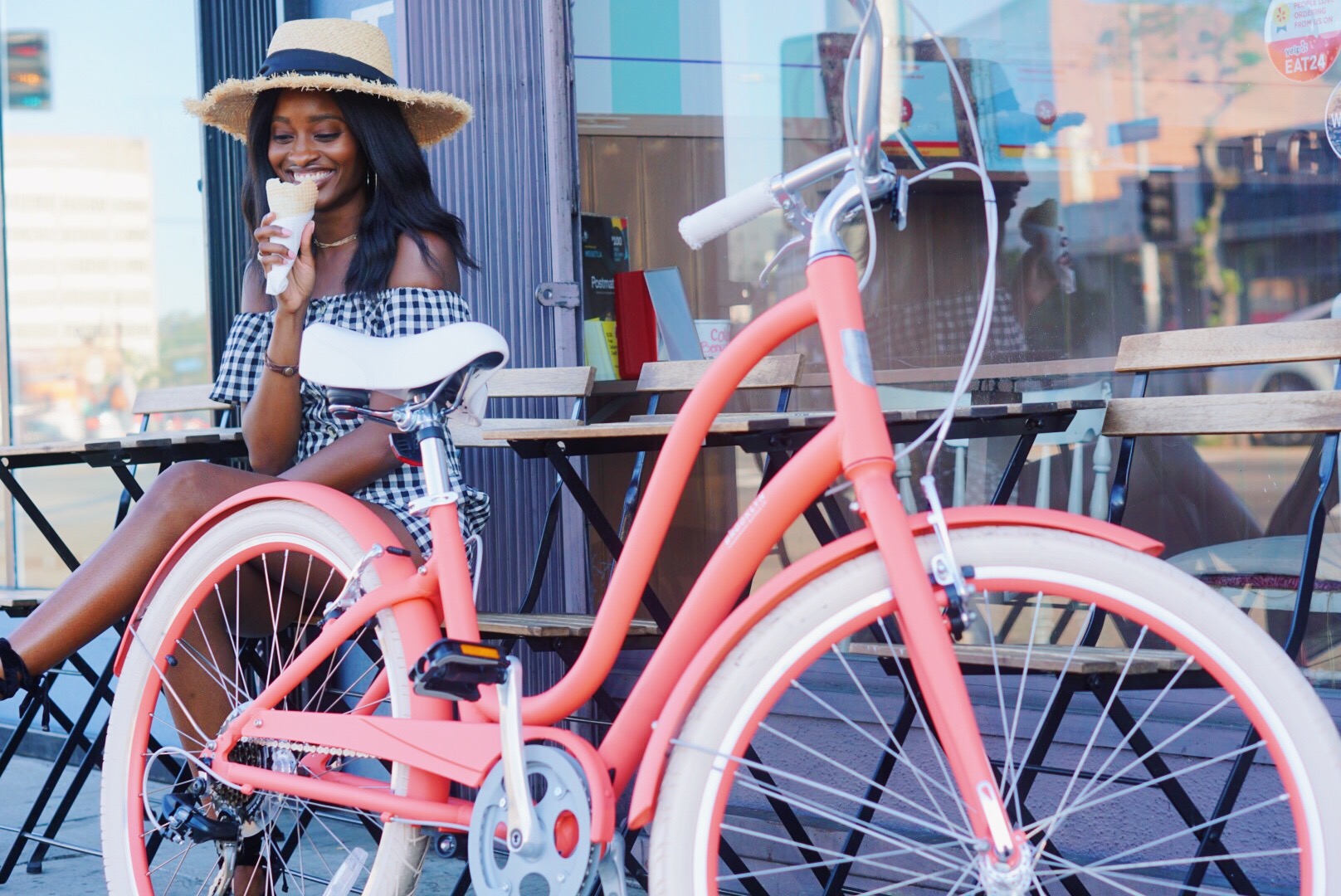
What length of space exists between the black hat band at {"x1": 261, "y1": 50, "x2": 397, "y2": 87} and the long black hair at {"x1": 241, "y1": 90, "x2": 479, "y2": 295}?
0.05 meters

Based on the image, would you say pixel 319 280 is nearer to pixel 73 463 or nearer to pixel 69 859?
pixel 73 463

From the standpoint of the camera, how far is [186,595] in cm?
216

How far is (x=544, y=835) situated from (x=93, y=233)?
13.0 feet

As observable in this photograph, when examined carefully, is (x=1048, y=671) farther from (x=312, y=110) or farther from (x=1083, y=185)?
(x=1083, y=185)

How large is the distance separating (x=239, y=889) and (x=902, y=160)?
9.90ft

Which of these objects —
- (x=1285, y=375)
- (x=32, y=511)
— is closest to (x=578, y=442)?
(x=32, y=511)

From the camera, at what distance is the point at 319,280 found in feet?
8.43

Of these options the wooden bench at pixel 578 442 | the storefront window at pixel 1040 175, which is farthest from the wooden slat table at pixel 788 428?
the storefront window at pixel 1040 175

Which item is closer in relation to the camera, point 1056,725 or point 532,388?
point 1056,725

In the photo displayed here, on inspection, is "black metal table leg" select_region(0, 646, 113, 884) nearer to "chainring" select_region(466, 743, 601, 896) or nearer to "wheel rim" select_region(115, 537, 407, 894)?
"wheel rim" select_region(115, 537, 407, 894)

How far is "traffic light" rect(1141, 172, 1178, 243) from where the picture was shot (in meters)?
4.20

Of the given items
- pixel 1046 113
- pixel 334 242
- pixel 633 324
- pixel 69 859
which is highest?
pixel 1046 113

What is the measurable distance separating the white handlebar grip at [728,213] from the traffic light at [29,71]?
4185 millimetres

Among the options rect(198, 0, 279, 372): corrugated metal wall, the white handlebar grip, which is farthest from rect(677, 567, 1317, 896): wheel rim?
rect(198, 0, 279, 372): corrugated metal wall
